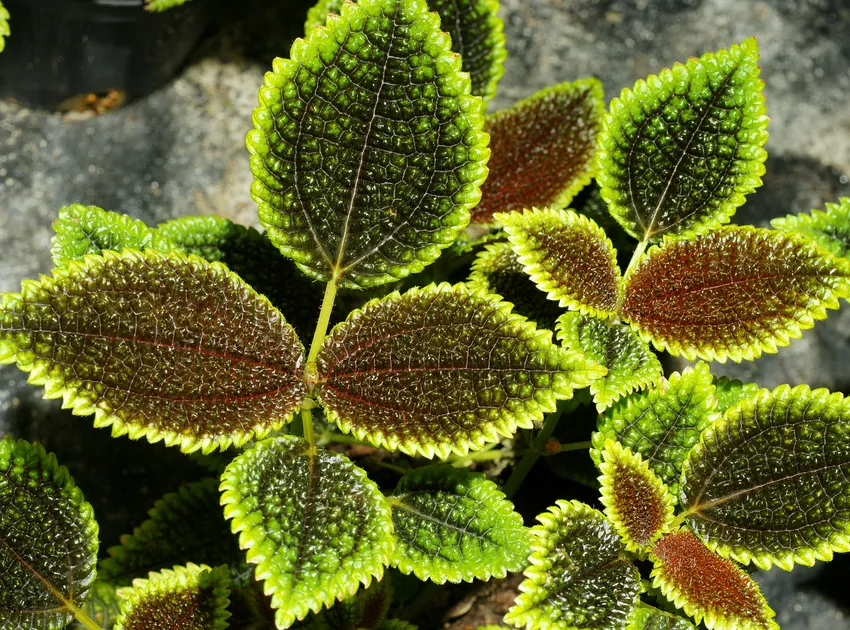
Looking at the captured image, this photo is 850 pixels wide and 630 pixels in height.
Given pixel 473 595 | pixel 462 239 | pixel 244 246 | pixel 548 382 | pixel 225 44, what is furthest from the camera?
pixel 225 44

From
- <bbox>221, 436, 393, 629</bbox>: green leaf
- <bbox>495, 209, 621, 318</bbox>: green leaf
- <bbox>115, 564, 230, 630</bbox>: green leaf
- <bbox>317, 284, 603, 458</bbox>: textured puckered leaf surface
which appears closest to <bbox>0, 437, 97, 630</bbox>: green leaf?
<bbox>115, 564, 230, 630</bbox>: green leaf

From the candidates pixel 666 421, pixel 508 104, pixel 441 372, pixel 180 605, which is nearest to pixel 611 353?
pixel 666 421

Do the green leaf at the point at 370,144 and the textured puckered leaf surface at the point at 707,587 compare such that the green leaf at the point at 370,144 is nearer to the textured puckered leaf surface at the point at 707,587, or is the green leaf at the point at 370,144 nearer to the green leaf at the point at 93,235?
the green leaf at the point at 93,235

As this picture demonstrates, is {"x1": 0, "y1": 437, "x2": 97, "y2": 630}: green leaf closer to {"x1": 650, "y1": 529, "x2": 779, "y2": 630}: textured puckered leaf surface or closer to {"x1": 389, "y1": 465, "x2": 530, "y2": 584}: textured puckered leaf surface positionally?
{"x1": 389, "y1": 465, "x2": 530, "y2": 584}: textured puckered leaf surface

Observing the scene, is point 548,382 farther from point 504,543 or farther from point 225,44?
point 225,44

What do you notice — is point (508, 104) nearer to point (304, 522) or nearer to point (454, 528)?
point (454, 528)

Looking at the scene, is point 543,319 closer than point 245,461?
No

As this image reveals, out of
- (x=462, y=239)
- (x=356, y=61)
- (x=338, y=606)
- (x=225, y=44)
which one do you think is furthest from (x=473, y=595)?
(x=225, y=44)

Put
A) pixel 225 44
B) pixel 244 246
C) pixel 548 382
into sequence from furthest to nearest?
1. pixel 225 44
2. pixel 244 246
3. pixel 548 382
